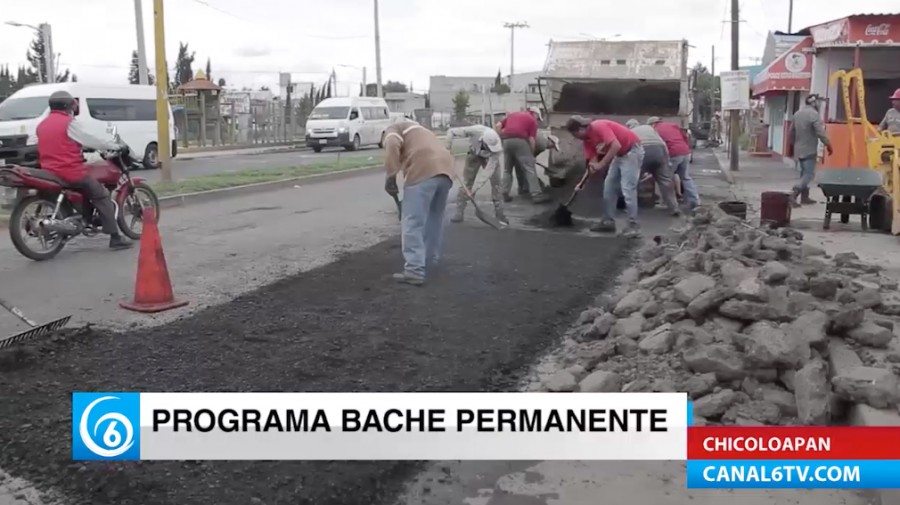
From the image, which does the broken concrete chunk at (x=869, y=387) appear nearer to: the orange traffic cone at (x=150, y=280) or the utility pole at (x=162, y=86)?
the orange traffic cone at (x=150, y=280)

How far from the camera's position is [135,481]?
331 cm

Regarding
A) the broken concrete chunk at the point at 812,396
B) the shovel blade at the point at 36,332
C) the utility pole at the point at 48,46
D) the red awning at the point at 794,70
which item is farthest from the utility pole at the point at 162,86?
the red awning at the point at 794,70

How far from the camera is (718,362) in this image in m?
4.45

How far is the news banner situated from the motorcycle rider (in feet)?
16.2

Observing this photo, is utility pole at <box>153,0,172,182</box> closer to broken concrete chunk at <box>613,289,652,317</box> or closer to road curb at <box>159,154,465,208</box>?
road curb at <box>159,154,465,208</box>

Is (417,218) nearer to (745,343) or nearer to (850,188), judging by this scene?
(745,343)

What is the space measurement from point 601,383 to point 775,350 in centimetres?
91

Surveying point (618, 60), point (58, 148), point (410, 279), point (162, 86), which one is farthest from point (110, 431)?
point (618, 60)

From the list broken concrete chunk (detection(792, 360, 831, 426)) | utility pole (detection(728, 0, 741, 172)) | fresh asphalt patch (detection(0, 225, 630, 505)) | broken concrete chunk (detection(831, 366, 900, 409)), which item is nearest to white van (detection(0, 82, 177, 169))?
fresh asphalt patch (detection(0, 225, 630, 505))

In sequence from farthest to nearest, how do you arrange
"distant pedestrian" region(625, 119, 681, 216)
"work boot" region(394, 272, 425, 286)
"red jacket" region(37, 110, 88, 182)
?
"distant pedestrian" region(625, 119, 681, 216) < "red jacket" region(37, 110, 88, 182) < "work boot" region(394, 272, 425, 286)

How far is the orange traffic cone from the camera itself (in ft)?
19.7

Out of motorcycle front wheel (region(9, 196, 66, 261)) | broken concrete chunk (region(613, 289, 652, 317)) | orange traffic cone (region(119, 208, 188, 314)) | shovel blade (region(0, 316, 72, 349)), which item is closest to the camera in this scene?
shovel blade (region(0, 316, 72, 349))

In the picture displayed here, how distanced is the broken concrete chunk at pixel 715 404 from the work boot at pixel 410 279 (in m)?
2.95

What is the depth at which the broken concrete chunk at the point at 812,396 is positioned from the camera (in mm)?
3955
